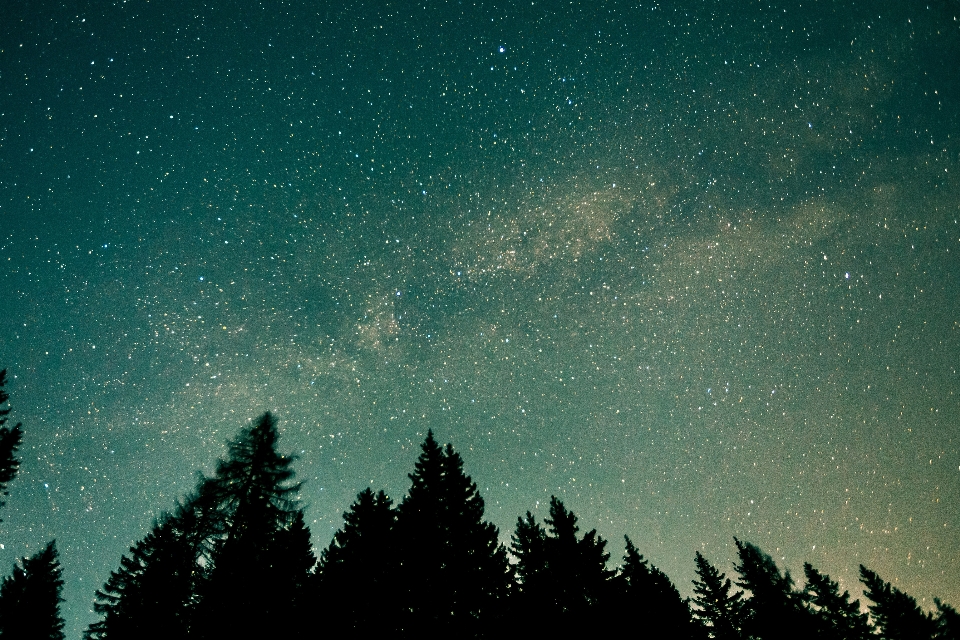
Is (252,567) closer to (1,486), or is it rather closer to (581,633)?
(1,486)

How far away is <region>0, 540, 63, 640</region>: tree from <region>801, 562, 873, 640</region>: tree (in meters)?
37.6

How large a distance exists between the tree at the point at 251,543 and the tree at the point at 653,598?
11789 millimetres

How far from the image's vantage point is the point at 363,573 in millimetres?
13445

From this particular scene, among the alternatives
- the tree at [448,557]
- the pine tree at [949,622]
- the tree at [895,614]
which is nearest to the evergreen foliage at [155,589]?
the tree at [448,557]

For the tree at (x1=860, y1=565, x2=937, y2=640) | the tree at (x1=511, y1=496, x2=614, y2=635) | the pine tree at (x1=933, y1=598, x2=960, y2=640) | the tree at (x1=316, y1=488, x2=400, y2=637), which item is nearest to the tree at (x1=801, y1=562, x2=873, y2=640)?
the tree at (x1=860, y1=565, x2=937, y2=640)

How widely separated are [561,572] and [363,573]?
7398mm

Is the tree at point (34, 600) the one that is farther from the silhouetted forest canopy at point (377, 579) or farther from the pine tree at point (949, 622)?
the pine tree at point (949, 622)

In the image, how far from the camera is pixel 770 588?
21.2 m

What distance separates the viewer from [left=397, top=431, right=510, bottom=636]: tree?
1261 cm

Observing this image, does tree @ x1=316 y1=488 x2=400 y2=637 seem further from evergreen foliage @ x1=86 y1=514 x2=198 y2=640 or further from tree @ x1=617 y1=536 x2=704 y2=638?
tree @ x1=617 y1=536 x2=704 y2=638

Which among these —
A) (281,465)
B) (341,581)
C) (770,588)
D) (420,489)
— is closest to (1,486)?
(281,465)

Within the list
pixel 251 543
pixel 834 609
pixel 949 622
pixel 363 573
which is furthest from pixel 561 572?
pixel 949 622

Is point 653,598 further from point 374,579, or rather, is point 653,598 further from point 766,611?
point 374,579

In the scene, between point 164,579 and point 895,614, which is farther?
point 895,614
